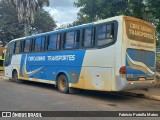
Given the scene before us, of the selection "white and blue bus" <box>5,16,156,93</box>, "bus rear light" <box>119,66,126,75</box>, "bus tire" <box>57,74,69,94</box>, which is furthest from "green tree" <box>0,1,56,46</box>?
"bus rear light" <box>119,66,126,75</box>

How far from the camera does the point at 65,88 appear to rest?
1352 centimetres

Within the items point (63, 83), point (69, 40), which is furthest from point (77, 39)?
point (63, 83)

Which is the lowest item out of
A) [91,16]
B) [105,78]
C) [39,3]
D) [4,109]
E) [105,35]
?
Answer: [4,109]

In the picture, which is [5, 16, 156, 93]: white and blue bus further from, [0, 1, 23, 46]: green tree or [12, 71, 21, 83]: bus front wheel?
[0, 1, 23, 46]: green tree

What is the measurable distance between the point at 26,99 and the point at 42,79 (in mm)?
4274

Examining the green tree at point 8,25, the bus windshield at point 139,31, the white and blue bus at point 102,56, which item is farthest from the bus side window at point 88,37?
the green tree at point 8,25

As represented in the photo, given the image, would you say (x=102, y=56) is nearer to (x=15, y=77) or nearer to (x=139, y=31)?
(x=139, y=31)

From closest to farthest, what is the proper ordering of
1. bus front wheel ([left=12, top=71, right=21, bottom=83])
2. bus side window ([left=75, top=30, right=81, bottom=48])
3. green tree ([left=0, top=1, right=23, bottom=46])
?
bus side window ([left=75, top=30, right=81, bottom=48])
bus front wheel ([left=12, top=71, right=21, bottom=83])
green tree ([left=0, top=1, right=23, bottom=46])

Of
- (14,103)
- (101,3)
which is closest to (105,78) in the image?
(14,103)

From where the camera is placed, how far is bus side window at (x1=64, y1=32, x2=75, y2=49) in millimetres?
13250

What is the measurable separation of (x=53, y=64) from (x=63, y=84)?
131 centimetres

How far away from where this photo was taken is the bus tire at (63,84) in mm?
13458

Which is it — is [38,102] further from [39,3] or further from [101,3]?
[39,3]

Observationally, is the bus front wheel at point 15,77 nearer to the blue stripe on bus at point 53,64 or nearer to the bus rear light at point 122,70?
the blue stripe on bus at point 53,64
